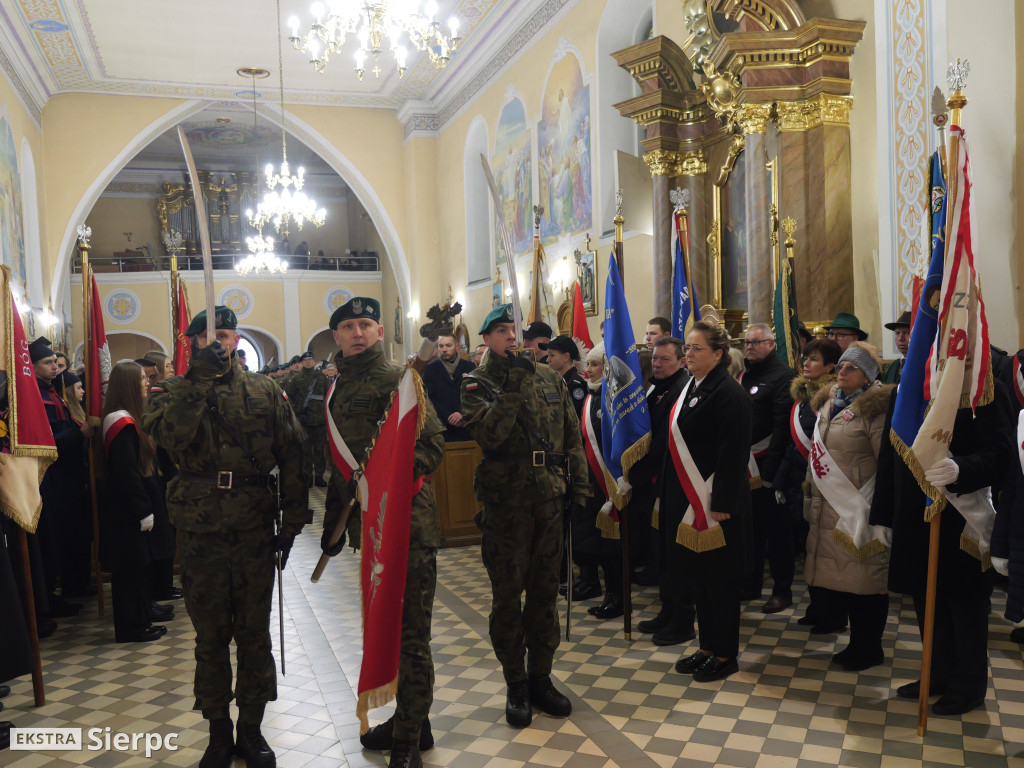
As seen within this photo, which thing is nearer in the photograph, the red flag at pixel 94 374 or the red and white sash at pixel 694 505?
the red and white sash at pixel 694 505

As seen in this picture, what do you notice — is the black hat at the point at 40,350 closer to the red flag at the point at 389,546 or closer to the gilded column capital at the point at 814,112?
the red flag at the point at 389,546

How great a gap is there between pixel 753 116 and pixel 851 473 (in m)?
3.82

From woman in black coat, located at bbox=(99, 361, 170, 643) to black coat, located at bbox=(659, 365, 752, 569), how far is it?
9.33 ft

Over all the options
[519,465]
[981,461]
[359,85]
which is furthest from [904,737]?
[359,85]

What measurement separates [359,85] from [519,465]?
14329 millimetres

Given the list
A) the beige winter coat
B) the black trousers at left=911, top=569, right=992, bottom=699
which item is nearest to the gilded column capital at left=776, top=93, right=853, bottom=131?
→ the beige winter coat

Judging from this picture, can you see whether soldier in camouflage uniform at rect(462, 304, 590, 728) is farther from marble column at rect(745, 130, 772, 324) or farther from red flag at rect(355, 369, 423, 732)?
marble column at rect(745, 130, 772, 324)

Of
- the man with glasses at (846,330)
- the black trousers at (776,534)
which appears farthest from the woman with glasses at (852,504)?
the man with glasses at (846,330)

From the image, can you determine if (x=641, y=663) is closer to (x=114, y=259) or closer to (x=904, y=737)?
(x=904, y=737)

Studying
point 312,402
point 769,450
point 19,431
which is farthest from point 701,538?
point 312,402

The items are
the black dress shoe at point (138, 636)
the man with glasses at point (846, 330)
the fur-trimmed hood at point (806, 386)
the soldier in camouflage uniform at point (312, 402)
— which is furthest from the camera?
the soldier in camouflage uniform at point (312, 402)

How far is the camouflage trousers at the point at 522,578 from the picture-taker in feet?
11.2

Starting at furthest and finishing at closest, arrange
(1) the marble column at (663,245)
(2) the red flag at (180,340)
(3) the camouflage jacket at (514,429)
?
(1) the marble column at (663,245) → (2) the red flag at (180,340) → (3) the camouflage jacket at (514,429)

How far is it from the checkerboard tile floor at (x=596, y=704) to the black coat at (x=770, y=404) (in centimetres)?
90
